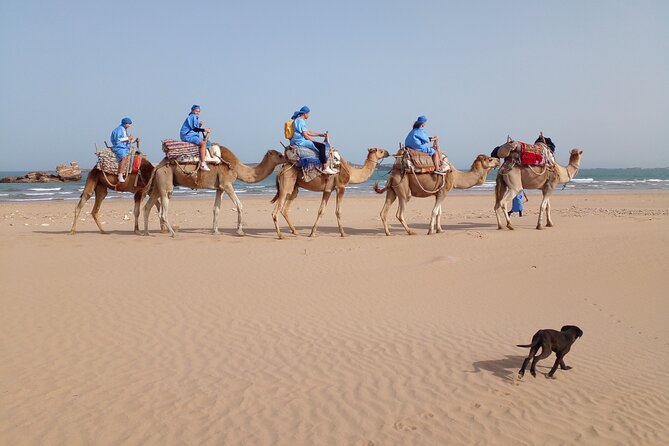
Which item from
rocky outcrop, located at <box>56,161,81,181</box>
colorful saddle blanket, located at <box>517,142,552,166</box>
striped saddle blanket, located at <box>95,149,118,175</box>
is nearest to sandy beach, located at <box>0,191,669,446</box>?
striped saddle blanket, located at <box>95,149,118,175</box>

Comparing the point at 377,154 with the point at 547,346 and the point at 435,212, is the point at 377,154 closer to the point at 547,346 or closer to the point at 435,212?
the point at 435,212

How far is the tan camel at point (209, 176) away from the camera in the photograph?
45.6 ft

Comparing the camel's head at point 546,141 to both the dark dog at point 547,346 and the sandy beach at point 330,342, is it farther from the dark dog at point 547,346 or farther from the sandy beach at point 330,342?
the dark dog at point 547,346

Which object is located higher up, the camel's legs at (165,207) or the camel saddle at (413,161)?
the camel saddle at (413,161)

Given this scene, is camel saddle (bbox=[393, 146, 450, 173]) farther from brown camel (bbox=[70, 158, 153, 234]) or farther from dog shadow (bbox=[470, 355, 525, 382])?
dog shadow (bbox=[470, 355, 525, 382])

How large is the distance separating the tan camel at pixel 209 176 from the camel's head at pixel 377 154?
2.22m

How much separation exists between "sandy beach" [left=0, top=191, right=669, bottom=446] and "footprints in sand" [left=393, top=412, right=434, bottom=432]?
0.02m

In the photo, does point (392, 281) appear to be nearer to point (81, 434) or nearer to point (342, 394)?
point (342, 394)

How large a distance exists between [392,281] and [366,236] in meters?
5.00

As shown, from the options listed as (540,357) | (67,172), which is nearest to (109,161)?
(540,357)

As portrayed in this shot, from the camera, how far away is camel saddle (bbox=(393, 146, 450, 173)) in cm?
1426

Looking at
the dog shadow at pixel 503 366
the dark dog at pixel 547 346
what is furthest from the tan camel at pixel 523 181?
the dark dog at pixel 547 346

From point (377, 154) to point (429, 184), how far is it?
5.02ft

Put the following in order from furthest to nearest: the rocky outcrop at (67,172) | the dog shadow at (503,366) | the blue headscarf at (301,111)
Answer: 1. the rocky outcrop at (67,172)
2. the blue headscarf at (301,111)
3. the dog shadow at (503,366)
